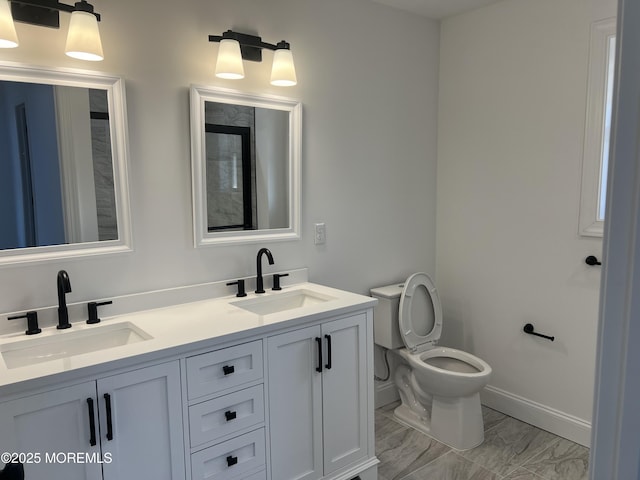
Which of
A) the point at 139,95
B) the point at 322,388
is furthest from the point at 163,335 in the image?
the point at 139,95

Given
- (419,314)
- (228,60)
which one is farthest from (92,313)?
(419,314)

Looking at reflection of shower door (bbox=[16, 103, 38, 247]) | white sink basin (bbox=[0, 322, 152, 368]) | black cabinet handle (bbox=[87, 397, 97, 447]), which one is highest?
reflection of shower door (bbox=[16, 103, 38, 247])

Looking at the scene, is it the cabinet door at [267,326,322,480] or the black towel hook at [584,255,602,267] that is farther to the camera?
the black towel hook at [584,255,602,267]

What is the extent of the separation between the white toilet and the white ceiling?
1620 mm

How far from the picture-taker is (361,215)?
9.37ft

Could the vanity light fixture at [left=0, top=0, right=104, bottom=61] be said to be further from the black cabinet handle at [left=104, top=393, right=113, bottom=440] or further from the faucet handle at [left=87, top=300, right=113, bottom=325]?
the black cabinet handle at [left=104, top=393, right=113, bottom=440]

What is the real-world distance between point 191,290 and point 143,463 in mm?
813

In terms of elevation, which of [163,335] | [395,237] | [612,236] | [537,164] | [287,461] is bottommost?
[287,461]

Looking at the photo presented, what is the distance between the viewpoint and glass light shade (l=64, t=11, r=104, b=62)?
1711mm

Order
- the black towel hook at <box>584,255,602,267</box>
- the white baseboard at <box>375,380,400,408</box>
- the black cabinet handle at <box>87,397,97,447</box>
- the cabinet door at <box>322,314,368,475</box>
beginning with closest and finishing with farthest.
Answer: the black cabinet handle at <box>87,397,97,447</box>, the cabinet door at <box>322,314,368,475</box>, the black towel hook at <box>584,255,602,267</box>, the white baseboard at <box>375,380,400,408</box>

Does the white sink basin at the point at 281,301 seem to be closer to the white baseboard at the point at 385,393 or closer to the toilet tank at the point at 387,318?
the toilet tank at the point at 387,318

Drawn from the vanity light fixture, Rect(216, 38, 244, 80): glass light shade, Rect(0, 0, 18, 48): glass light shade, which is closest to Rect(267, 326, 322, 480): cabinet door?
Rect(216, 38, 244, 80): glass light shade

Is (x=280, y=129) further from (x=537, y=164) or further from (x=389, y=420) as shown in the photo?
(x=389, y=420)

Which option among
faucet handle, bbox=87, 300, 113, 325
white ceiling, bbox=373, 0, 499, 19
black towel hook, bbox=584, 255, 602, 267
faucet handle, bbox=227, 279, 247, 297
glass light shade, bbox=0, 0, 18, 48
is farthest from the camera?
white ceiling, bbox=373, 0, 499, 19
